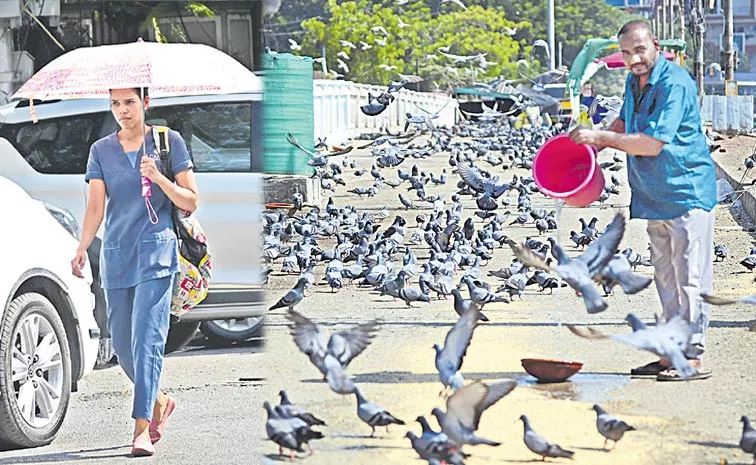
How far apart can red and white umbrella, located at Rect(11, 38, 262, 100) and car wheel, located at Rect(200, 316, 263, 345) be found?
83.1 inches

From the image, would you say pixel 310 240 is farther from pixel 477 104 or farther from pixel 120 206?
pixel 477 104

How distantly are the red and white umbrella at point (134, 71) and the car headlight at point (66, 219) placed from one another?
2.92 ft

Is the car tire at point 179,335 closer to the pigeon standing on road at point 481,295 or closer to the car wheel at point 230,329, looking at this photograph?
the car wheel at point 230,329

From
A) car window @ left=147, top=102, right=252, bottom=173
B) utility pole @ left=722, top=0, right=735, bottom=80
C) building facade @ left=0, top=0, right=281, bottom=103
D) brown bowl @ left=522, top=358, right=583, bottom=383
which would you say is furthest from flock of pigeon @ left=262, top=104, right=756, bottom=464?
utility pole @ left=722, top=0, right=735, bottom=80

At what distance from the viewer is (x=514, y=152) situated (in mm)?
24656

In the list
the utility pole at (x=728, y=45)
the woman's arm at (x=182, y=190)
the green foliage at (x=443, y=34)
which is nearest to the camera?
the woman's arm at (x=182, y=190)

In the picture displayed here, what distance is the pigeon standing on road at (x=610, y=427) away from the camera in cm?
494

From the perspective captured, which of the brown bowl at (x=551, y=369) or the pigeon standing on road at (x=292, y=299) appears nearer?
the brown bowl at (x=551, y=369)

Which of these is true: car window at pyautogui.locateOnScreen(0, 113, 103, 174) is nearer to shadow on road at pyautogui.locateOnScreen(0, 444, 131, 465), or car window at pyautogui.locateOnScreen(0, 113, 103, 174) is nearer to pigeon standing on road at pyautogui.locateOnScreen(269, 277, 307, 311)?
shadow on road at pyautogui.locateOnScreen(0, 444, 131, 465)

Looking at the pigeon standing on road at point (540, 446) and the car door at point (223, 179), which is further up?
the car door at point (223, 179)

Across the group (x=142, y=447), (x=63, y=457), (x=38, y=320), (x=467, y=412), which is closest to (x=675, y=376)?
(x=467, y=412)

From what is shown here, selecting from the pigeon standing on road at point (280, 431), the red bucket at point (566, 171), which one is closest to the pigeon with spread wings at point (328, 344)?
the pigeon standing on road at point (280, 431)

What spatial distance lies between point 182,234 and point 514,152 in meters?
19.8

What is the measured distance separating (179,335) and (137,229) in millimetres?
2399
